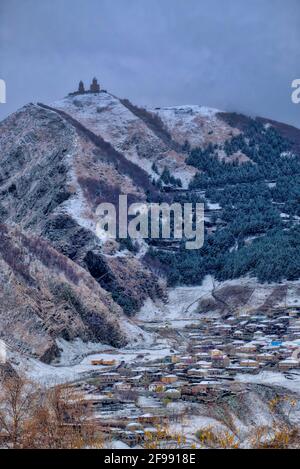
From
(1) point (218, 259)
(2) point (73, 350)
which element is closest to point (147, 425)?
(2) point (73, 350)

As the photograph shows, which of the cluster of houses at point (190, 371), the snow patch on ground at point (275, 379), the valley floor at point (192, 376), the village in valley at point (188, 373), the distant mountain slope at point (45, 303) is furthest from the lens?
the distant mountain slope at point (45, 303)

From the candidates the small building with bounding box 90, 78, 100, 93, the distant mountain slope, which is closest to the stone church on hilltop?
the small building with bounding box 90, 78, 100, 93

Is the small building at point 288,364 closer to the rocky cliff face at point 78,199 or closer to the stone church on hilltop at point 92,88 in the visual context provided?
the rocky cliff face at point 78,199

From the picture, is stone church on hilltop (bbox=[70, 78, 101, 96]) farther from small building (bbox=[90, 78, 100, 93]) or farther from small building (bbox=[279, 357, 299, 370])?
small building (bbox=[279, 357, 299, 370])

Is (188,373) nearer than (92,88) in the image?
Yes

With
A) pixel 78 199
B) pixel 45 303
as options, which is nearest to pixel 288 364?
pixel 45 303

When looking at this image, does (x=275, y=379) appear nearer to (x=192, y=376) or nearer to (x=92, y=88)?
(x=192, y=376)

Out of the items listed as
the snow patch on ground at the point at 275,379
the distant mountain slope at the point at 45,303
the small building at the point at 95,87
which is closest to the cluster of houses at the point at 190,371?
the snow patch on ground at the point at 275,379
